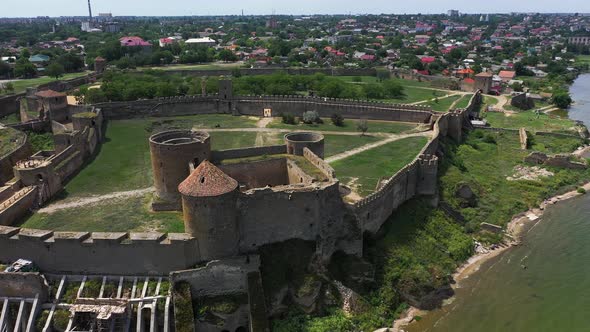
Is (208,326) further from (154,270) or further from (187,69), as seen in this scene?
(187,69)

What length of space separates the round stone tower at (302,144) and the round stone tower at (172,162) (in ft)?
18.5

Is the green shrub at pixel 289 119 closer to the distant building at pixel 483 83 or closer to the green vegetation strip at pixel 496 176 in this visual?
the green vegetation strip at pixel 496 176

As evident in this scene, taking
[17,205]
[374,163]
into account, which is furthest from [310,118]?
[17,205]

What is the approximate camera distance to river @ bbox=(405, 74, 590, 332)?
2506 cm

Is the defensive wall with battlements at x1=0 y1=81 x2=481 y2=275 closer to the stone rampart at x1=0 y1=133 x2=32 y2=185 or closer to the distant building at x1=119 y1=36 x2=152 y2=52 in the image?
the stone rampart at x1=0 y1=133 x2=32 y2=185

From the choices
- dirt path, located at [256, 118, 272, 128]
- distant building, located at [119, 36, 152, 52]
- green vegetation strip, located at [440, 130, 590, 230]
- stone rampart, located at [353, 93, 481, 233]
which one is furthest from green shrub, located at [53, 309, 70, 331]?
distant building, located at [119, 36, 152, 52]

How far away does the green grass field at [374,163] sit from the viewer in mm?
35016

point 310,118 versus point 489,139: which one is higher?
point 310,118

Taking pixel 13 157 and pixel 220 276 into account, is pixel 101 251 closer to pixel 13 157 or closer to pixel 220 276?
pixel 220 276

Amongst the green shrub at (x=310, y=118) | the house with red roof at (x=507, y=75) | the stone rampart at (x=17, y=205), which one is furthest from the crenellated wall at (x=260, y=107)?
the house with red roof at (x=507, y=75)

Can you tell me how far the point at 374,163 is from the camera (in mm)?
39562

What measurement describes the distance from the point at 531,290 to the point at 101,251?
2346 centimetres

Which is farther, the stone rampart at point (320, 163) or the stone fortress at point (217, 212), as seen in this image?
the stone rampart at point (320, 163)

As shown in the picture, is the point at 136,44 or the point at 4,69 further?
the point at 136,44
